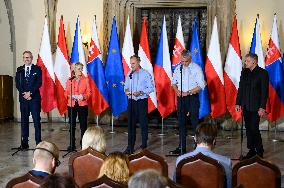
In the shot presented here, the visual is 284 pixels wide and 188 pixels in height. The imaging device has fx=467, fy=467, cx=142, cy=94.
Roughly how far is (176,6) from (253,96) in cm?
430

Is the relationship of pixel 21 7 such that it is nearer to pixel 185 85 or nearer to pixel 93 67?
pixel 93 67

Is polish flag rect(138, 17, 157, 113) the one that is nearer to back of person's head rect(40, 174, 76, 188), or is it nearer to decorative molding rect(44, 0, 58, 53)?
decorative molding rect(44, 0, 58, 53)

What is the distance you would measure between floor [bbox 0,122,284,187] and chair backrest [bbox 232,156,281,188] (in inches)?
82.0

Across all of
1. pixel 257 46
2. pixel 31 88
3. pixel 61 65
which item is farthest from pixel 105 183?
pixel 61 65

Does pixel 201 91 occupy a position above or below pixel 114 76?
below

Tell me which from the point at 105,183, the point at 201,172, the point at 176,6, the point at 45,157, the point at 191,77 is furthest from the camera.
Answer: the point at 176,6

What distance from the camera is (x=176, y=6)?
1045cm

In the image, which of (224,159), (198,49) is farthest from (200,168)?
(198,49)

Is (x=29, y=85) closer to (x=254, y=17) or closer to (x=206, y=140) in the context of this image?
(x=206, y=140)

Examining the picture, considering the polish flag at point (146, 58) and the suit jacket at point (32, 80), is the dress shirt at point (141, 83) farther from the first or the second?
the polish flag at point (146, 58)

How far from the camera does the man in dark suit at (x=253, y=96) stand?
263 inches

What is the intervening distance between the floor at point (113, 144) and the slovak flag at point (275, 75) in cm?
65

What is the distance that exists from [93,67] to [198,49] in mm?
2157

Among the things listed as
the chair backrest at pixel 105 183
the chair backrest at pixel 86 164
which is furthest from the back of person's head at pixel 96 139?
the chair backrest at pixel 105 183
